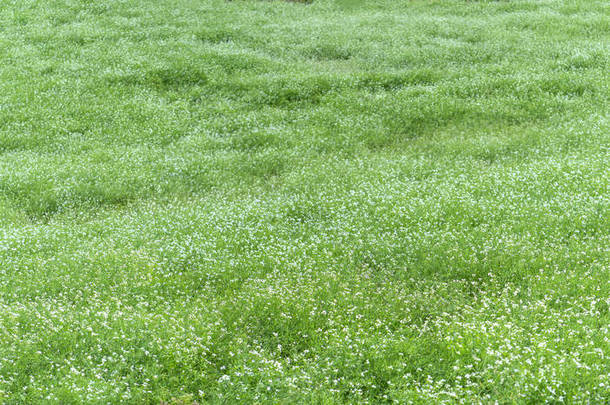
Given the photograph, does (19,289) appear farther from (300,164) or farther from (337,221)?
(300,164)

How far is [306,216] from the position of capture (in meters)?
14.2

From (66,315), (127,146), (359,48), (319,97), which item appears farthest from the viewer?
(359,48)

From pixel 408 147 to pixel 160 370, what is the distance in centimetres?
1265

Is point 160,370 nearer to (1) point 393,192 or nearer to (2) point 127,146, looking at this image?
(1) point 393,192

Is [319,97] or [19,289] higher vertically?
[319,97]

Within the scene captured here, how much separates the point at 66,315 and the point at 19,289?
1.91 m

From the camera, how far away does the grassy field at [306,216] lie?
834 cm

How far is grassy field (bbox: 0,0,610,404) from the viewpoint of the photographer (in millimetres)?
8344

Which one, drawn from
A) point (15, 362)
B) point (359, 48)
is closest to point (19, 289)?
point (15, 362)

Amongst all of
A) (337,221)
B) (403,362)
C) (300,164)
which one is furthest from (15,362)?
(300,164)

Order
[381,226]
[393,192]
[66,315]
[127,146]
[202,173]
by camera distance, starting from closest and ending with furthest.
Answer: [66,315] → [381,226] → [393,192] → [202,173] → [127,146]

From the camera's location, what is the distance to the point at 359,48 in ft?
94.6

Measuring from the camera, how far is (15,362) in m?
8.38

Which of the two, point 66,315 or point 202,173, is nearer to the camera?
point 66,315
